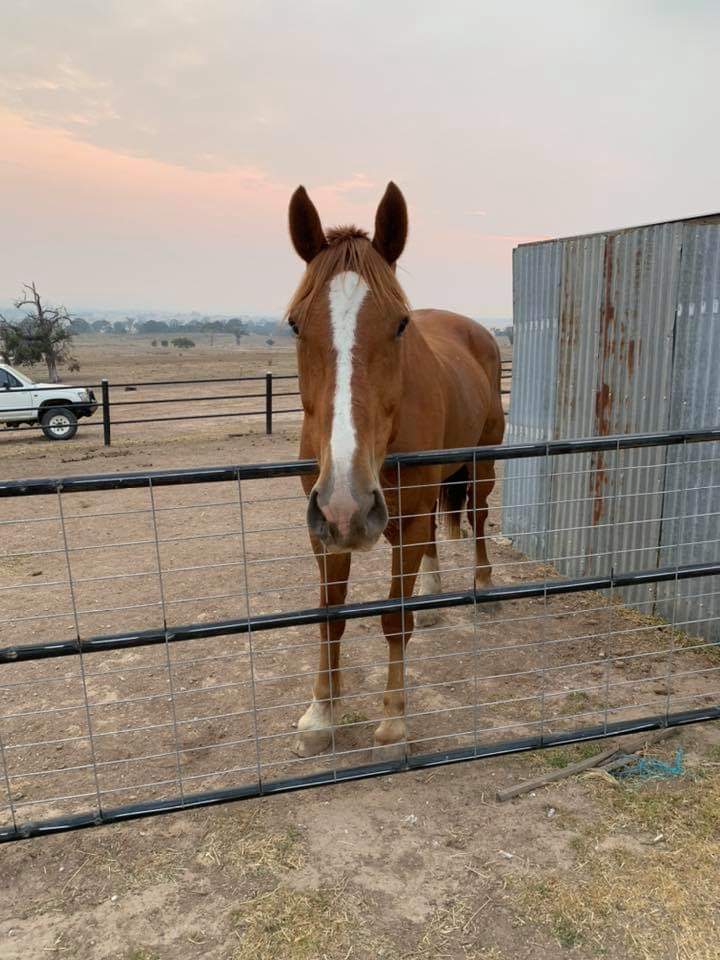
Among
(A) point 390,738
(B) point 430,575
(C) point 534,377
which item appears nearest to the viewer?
(A) point 390,738

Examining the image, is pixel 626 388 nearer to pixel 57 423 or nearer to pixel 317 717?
pixel 317 717

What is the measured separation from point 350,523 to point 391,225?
4.20 feet

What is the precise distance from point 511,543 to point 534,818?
3.67 metres

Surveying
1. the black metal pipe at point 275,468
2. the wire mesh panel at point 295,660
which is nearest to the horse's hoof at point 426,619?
the wire mesh panel at point 295,660

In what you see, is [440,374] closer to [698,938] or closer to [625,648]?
[625,648]

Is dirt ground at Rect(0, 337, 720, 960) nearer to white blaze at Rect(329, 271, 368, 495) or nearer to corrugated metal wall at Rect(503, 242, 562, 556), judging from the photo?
white blaze at Rect(329, 271, 368, 495)

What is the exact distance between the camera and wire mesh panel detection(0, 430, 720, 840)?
2355 mm

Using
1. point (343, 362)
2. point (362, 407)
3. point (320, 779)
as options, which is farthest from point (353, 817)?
point (343, 362)

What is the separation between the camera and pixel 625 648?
399 centimetres

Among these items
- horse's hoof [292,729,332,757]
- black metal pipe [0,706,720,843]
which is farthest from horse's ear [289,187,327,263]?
horse's hoof [292,729,332,757]

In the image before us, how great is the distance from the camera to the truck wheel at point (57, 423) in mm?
12477

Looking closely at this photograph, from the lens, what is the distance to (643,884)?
2.13 m

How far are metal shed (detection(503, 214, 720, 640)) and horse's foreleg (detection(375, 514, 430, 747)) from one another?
2.84 ft

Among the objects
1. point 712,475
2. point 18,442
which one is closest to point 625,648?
point 712,475
